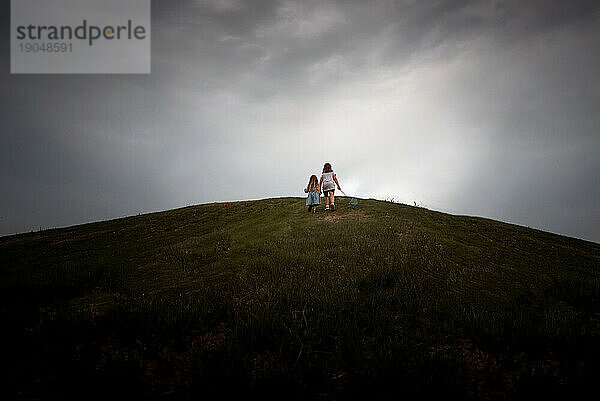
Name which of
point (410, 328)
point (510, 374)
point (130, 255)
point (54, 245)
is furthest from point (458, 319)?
point (54, 245)

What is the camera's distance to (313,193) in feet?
61.9

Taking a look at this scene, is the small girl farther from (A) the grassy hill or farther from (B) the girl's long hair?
(A) the grassy hill

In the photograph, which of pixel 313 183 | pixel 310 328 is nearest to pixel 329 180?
pixel 313 183

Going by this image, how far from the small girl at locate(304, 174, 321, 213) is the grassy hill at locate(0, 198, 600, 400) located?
7.86 metres

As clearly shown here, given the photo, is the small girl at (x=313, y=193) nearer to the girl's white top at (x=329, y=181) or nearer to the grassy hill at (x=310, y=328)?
the girl's white top at (x=329, y=181)

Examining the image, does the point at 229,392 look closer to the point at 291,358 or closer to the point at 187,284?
the point at 291,358

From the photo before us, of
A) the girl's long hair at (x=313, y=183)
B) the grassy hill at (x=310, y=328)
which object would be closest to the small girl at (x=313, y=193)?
the girl's long hair at (x=313, y=183)

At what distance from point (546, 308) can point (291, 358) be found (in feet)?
19.1

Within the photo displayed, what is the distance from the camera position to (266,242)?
1292 cm

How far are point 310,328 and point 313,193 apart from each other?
14246mm

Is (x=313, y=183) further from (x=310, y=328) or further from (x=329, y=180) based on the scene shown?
(x=310, y=328)

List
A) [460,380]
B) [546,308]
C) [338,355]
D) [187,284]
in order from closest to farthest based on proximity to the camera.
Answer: [460,380], [338,355], [546,308], [187,284]

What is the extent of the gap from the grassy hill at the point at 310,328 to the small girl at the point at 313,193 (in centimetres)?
786

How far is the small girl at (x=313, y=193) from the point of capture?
61.9ft
